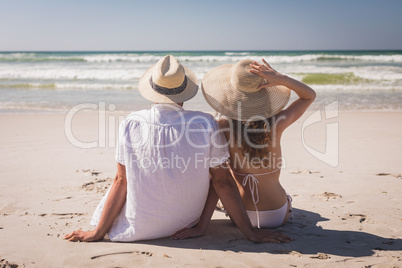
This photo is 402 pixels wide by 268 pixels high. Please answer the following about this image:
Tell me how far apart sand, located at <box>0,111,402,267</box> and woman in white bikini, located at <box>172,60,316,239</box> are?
0.31 m

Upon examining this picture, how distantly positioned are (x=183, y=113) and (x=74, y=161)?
10.5ft

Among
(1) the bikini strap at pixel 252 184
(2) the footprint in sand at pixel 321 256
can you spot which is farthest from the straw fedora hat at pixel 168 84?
(2) the footprint in sand at pixel 321 256

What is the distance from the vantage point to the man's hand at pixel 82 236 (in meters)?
2.65

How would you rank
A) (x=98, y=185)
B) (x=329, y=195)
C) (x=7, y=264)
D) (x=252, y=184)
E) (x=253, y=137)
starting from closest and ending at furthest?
(x=7, y=264) → (x=253, y=137) → (x=252, y=184) → (x=329, y=195) → (x=98, y=185)

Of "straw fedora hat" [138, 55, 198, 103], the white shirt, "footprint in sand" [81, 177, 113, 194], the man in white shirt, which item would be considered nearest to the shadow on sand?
the man in white shirt

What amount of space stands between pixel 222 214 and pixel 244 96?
4.18 ft

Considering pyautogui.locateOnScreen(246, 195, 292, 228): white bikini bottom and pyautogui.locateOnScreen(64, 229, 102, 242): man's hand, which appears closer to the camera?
pyautogui.locateOnScreen(64, 229, 102, 242): man's hand

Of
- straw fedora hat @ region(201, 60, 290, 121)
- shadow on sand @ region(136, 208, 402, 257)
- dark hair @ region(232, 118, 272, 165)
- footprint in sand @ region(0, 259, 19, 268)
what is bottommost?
footprint in sand @ region(0, 259, 19, 268)

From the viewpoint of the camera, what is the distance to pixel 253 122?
2.61m

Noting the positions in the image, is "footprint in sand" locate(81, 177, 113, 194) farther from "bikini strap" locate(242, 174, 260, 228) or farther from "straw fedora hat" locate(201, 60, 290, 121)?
"straw fedora hat" locate(201, 60, 290, 121)

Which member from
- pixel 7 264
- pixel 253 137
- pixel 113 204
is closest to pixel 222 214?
pixel 253 137

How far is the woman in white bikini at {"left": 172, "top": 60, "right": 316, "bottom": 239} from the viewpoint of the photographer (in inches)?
102

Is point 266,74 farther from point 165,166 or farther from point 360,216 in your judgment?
point 360,216

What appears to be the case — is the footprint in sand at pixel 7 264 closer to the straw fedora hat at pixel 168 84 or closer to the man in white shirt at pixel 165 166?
the man in white shirt at pixel 165 166
